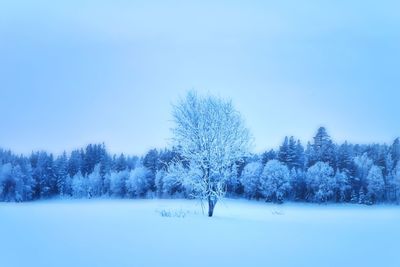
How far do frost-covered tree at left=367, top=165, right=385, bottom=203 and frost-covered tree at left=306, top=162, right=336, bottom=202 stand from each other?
172cm

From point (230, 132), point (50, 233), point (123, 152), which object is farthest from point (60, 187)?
point (230, 132)

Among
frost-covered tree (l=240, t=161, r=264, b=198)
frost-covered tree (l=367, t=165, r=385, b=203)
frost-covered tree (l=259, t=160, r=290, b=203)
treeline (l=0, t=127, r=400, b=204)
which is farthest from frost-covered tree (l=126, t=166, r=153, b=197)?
frost-covered tree (l=367, t=165, r=385, b=203)

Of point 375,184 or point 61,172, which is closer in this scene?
point 61,172

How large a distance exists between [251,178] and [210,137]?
4.66 metres

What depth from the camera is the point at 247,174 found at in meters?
16.1

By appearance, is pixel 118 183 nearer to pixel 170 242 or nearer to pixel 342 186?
pixel 170 242

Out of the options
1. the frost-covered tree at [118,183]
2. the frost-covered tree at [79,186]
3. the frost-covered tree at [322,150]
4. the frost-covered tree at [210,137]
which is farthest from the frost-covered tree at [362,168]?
the frost-covered tree at [79,186]

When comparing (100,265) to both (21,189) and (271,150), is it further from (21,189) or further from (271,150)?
(271,150)

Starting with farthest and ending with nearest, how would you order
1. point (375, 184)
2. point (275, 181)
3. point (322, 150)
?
1. point (275, 181)
2. point (322, 150)
3. point (375, 184)

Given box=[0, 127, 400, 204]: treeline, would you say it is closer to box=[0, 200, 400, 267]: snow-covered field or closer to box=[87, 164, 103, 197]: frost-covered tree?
box=[87, 164, 103, 197]: frost-covered tree

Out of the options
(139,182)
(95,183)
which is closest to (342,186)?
(139,182)

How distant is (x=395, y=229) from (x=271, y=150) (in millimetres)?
7120

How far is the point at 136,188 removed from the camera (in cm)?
1432

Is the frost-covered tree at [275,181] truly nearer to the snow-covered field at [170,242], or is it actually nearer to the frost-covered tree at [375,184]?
the frost-covered tree at [375,184]
